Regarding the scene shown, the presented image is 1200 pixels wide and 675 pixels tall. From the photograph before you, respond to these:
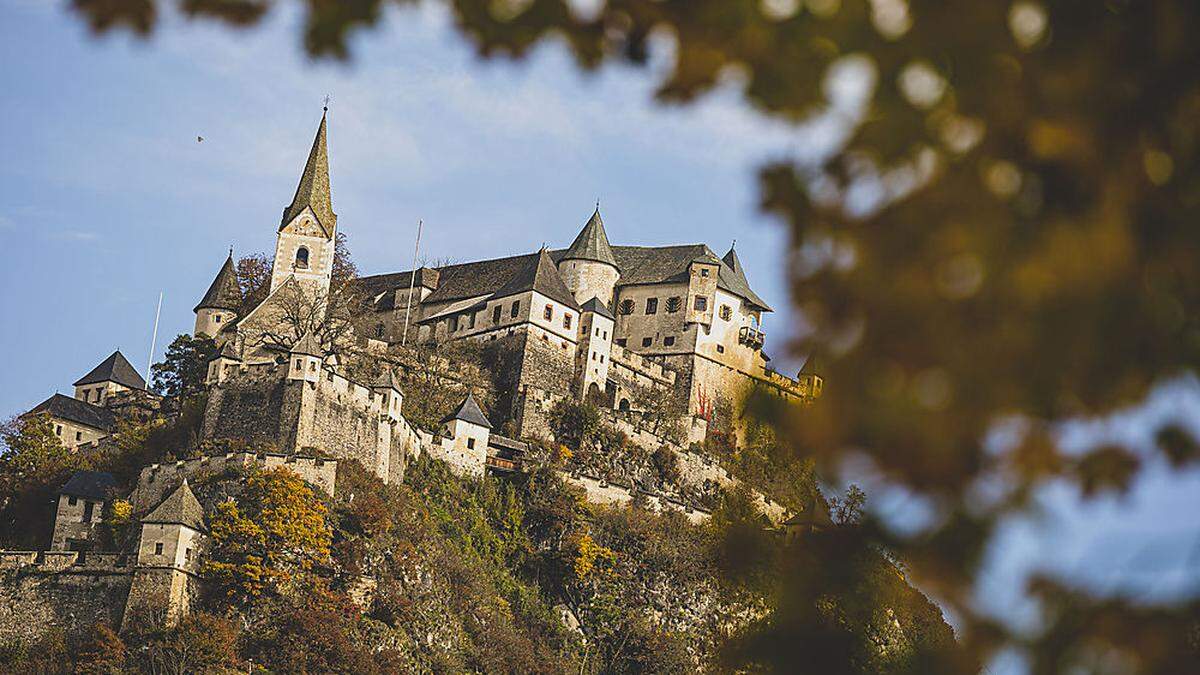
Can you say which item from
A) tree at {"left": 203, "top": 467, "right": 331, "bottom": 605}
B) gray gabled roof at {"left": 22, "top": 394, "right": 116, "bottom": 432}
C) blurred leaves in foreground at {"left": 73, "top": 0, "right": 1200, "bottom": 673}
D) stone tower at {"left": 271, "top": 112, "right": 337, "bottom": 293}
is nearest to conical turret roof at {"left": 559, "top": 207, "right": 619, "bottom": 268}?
stone tower at {"left": 271, "top": 112, "right": 337, "bottom": 293}

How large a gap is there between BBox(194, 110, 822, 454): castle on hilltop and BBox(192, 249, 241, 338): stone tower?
75 millimetres

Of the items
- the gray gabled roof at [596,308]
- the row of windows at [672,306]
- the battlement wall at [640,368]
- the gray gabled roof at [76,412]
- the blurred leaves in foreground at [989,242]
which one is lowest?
the blurred leaves in foreground at [989,242]

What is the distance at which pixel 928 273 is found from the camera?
12.9ft

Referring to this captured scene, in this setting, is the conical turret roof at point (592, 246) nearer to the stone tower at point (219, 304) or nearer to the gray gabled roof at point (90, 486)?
the stone tower at point (219, 304)

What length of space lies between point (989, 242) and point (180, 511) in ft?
148

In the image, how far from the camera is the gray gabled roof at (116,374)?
8262 centimetres

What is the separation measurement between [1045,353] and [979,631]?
2.97ft

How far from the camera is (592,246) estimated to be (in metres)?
78.0

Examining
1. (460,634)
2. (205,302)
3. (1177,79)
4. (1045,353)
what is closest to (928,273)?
(1045,353)

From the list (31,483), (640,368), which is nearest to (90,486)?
(31,483)

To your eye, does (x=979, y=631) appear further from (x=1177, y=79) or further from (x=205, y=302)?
(x=205, y=302)

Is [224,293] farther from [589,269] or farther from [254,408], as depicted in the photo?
[254,408]

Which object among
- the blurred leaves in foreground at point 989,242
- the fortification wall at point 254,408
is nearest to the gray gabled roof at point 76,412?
the fortification wall at point 254,408

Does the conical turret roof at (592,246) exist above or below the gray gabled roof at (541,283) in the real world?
above
